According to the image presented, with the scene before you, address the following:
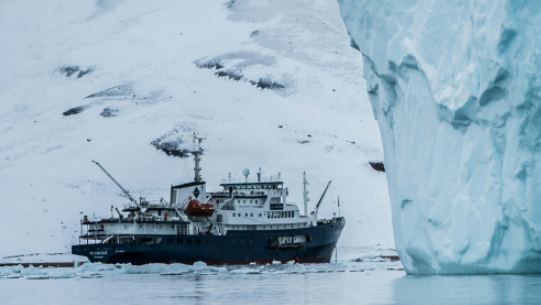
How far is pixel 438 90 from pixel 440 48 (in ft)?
5.80

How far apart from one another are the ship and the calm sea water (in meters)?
22.3

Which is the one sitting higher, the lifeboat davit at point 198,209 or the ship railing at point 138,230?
the lifeboat davit at point 198,209

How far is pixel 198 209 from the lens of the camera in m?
54.7

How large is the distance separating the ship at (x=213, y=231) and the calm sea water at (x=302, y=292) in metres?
22.3

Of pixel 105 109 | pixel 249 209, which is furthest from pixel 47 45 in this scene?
pixel 249 209

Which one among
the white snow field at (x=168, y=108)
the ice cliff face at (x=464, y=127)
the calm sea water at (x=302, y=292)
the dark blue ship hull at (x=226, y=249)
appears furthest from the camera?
the white snow field at (x=168, y=108)

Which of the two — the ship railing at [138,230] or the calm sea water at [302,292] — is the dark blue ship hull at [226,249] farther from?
the calm sea water at [302,292]

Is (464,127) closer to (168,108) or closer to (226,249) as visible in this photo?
(226,249)

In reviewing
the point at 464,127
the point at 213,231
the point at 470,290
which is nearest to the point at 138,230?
the point at 213,231

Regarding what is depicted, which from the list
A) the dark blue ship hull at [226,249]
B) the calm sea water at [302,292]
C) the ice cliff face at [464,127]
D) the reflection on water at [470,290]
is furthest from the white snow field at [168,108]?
the reflection on water at [470,290]

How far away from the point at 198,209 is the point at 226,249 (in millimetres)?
3550

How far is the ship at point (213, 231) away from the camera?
175 feet

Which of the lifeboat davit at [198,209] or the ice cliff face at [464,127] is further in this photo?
the lifeboat davit at [198,209]

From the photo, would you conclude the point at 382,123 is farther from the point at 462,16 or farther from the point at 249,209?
the point at 249,209
